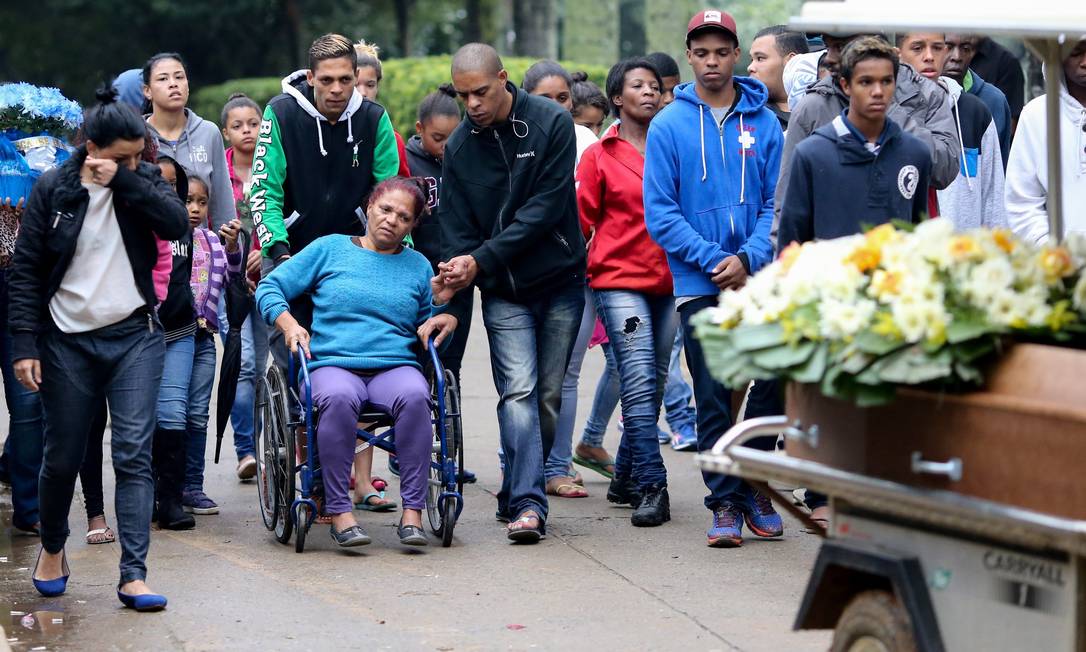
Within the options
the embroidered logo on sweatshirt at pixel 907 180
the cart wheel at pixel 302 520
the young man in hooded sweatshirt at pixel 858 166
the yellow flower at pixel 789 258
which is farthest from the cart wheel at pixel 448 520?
the yellow flower at pixel 789 258

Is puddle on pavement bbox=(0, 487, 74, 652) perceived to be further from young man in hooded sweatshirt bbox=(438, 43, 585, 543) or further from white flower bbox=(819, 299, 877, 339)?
white flower bbox=(819, 299, 877, 339)

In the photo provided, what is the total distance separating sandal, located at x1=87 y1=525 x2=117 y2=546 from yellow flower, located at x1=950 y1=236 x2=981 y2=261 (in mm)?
4593

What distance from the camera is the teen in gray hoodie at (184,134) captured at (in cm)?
831

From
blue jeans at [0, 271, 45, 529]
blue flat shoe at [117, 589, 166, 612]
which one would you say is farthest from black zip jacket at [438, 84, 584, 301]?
blue flat shoe at [117, 589, 166, 612]

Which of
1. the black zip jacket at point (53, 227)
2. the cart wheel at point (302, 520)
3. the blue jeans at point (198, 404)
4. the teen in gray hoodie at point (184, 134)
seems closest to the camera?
the black zip jacket at point (53, 227)

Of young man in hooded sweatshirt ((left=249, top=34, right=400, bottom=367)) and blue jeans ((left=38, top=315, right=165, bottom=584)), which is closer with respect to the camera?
blue jeans ((left=38, top=315, right=165, bottom=584))

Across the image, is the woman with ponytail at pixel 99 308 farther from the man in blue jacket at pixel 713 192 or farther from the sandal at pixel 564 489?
the sandal at pixel 564 489

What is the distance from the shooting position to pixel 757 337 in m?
4.27

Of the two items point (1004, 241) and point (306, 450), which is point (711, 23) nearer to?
point (306, 450)

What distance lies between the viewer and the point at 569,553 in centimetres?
718

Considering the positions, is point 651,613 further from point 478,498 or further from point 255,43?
point 255,43

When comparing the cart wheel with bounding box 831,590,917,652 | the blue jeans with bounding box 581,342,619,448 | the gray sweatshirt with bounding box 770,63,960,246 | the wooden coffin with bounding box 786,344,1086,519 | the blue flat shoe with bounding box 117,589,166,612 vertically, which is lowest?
the blue flat shoe with bounding box 117,589,166,612

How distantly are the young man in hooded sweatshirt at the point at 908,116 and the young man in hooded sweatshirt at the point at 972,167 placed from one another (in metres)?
0.39

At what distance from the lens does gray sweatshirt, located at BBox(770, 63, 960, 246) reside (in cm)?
699
